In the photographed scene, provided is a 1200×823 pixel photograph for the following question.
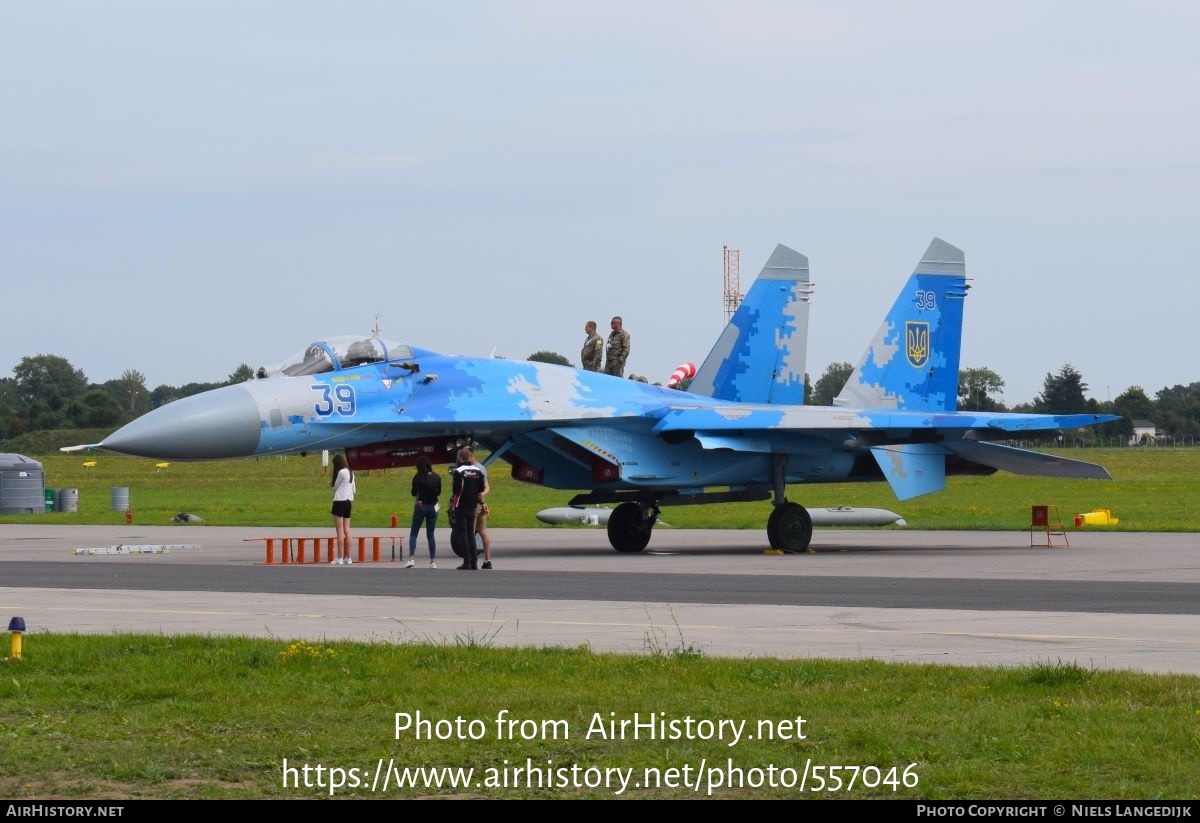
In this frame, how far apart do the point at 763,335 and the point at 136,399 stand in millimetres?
108693

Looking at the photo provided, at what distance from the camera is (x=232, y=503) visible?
154 feet

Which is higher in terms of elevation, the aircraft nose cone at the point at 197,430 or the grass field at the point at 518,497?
the aircraft nose cone at the point at 197,430

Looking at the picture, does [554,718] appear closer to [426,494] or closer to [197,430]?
[197,430]

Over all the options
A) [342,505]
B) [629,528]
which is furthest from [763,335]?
[342,505]

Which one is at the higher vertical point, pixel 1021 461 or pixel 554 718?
pixel 1021 461

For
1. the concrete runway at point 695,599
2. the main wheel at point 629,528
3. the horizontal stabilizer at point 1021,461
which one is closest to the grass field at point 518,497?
the horizontal stabilizer at point 1021,461

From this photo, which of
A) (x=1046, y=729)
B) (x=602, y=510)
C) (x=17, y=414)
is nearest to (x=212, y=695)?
(x=1046, y=729)

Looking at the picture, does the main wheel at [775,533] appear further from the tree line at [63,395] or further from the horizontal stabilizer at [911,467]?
the tree line at [63,395]

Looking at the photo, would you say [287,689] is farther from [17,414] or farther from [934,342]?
[17,414]

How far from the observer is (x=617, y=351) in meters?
26.1

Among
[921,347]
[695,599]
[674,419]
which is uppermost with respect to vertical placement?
[921,347]

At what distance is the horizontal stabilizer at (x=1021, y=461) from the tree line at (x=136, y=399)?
57.2 meters

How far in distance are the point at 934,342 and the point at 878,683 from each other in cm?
1860

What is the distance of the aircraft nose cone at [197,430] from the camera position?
2061 centimetres
